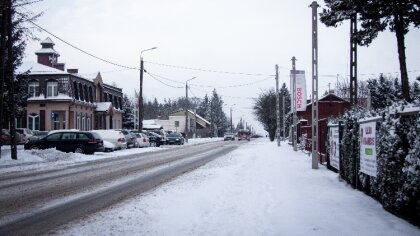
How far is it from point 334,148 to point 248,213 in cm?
772

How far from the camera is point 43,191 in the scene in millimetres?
11453

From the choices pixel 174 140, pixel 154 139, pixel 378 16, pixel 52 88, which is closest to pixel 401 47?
pixel 378 16

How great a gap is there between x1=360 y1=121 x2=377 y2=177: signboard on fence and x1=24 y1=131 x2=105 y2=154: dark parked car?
20547 millimetres

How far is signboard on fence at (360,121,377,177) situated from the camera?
9.34 m

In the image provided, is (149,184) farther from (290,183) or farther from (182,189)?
(290,183)

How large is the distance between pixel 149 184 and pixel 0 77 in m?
13.3

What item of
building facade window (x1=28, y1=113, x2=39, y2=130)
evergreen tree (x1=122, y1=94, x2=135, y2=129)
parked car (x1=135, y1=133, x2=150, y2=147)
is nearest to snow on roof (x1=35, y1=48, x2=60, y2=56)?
building facade window (x1=28, y1=113, x2=39, y2=130)

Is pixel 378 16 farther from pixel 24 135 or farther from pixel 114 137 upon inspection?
pixel 24 135

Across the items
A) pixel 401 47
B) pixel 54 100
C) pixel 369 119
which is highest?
pixel 401 47

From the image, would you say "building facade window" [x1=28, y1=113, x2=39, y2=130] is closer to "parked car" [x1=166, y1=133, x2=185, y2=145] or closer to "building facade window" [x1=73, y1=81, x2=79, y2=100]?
"building facade window" [x1=73, y1=81, x2=79, y2=100]

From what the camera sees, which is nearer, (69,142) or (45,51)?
(69,142)

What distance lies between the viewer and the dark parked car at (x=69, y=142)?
90.5 ft

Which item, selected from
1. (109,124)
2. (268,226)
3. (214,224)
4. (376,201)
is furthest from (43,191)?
(109,124)

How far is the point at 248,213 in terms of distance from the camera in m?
8.23
